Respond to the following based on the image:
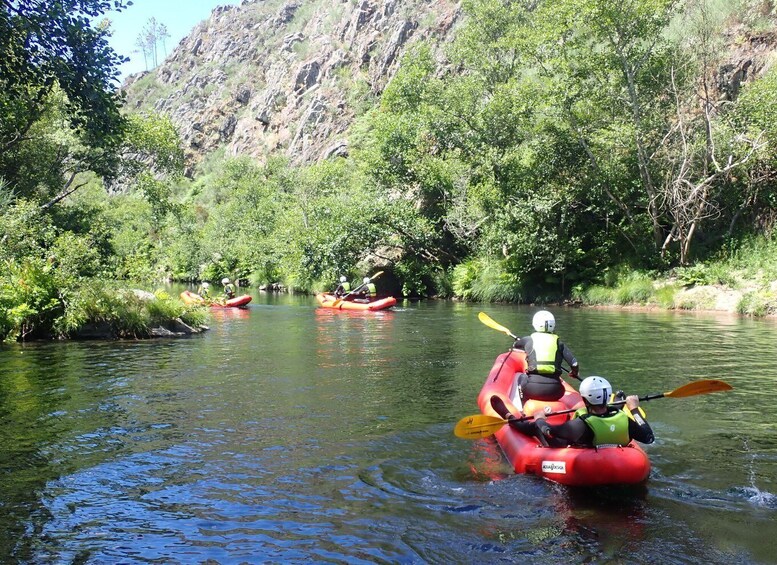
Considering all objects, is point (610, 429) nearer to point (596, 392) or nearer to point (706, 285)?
point (596, 392)

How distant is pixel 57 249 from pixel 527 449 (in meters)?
11.4

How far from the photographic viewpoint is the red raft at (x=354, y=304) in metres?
20.5

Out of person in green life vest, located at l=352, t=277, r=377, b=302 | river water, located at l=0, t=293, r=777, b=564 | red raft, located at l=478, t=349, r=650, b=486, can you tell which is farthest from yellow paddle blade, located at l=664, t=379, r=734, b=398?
person in green life vest, located at l=352, t=277, r=377, b=302

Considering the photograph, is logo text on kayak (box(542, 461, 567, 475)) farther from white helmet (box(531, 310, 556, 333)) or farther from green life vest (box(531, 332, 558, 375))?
white helmet (box(531, 310, 556, 333))

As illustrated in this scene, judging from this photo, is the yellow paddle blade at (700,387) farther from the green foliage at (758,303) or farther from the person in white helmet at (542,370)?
the green foliage at (758,303)

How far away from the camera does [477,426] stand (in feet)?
20.6

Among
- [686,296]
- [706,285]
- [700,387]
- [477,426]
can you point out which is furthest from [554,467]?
[706,285]

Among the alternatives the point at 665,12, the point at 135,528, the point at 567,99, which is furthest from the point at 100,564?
the point at 665,12

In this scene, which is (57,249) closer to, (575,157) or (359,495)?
(359,495)

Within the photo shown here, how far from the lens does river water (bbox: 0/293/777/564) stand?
14.2ft

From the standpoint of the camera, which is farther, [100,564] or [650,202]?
[650,202]

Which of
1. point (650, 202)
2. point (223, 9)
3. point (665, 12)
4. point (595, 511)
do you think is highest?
point (223, 9)

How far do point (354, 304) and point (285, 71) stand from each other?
5657 cm

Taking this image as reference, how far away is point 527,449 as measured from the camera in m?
5.77
